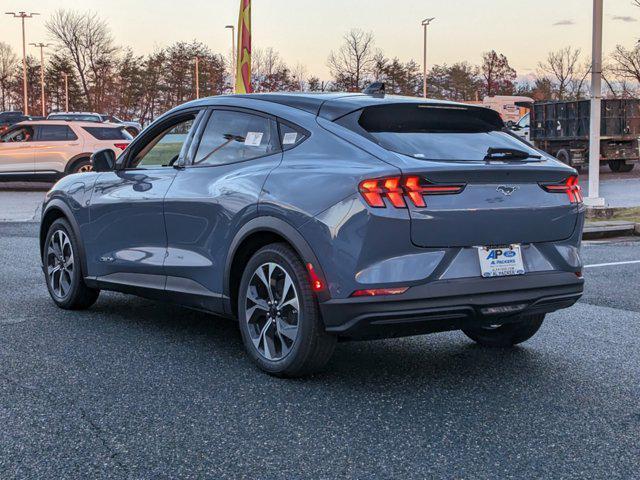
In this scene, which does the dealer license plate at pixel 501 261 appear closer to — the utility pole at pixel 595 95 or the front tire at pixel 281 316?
the front tire at pixel 281 316

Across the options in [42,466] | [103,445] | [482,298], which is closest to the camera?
[42,466]

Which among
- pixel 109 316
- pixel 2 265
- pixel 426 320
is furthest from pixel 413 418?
pixel 2 265

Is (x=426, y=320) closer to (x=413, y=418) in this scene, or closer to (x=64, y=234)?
(x=413, y=418)

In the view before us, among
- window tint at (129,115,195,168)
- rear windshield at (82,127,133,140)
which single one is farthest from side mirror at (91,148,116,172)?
rear windshield at (82,127,133,140)

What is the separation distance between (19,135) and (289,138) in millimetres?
18285

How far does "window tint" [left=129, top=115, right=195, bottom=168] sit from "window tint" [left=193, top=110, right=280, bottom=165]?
0.27 m

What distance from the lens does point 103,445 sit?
358 centimetres

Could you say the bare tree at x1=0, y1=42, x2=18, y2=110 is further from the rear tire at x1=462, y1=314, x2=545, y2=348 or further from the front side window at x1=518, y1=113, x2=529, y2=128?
the rear tire at x1=462, y1=314, x2=545, y2=348

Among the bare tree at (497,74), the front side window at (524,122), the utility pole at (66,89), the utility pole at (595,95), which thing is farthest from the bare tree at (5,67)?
the utility pole at (595,95)

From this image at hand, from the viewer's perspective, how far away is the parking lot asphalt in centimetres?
340

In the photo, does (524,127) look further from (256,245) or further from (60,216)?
(256,245)

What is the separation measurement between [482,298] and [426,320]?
1.03 ft

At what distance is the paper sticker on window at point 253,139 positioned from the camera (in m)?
5.01

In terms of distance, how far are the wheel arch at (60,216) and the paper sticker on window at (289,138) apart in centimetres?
229
